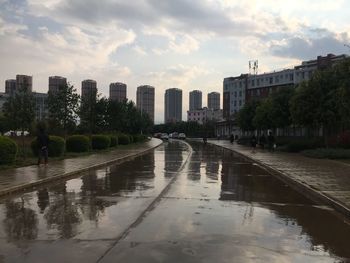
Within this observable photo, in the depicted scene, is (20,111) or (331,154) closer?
(20,111)

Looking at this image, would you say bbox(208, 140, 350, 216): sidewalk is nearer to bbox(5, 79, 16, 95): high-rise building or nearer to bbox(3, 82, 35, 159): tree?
bbox(3, 82, 35, 159): tree

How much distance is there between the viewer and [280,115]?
47.9m

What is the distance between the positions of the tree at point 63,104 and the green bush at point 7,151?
45.5ft

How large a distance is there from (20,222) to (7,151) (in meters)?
12.5

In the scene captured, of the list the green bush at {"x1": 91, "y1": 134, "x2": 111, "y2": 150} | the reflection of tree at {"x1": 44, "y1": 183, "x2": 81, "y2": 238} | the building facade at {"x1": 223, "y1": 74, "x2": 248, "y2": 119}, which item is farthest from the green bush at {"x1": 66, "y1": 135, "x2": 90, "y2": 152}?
the building facade at {"x1": 223, "y1": 74, "x2": 248, "y2": 119}

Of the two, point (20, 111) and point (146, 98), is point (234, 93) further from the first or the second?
point (20, 111)

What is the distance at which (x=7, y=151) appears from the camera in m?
21.5

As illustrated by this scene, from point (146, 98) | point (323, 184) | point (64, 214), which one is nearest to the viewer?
point (64, 214)

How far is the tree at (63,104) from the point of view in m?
35.7

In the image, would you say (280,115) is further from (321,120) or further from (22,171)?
(22,171)

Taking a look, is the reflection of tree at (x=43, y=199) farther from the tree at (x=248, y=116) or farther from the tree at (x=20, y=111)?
the tree at (x=248, y=116)

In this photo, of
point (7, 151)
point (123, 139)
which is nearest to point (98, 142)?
point (123, 139)

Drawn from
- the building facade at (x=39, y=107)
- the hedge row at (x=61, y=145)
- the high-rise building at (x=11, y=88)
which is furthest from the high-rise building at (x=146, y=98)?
the building facade at (x=39, y=107)

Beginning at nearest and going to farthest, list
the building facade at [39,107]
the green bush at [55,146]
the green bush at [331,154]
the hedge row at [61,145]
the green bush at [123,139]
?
the hedge row at [61,145]
the green bush at [55,146]
the building facade at [39,107]
the green bush at [331,154]
the green bush at [123,139]
